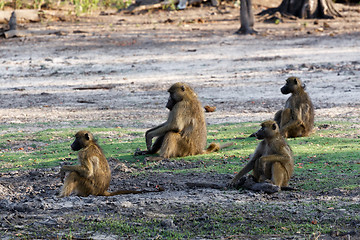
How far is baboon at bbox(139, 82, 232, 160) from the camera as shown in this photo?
396 inches

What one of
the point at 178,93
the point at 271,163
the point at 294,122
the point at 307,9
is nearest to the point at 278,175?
the point at 271,163

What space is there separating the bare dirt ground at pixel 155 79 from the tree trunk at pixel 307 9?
0.91 metres

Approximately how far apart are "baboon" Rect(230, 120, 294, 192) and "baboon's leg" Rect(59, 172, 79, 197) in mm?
1991

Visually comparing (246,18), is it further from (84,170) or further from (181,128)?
(84,170)

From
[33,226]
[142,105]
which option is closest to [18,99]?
[142,105]

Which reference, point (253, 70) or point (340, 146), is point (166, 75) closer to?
point (253, 70)

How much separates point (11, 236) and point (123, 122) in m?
8.89

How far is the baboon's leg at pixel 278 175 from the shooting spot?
7.70m

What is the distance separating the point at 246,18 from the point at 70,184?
68.0 feet

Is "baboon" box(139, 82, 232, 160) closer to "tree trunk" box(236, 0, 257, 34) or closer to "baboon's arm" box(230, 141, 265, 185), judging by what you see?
"baboon's arm" box(230, 141, 265, 185)

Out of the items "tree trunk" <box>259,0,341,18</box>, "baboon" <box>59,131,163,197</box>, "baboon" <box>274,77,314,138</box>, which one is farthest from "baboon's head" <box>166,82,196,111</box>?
"tree trunk" <box>259,0,341,18</box>

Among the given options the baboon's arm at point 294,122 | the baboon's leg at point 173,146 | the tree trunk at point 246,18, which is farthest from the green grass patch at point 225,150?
the tree trunk at point 246,18

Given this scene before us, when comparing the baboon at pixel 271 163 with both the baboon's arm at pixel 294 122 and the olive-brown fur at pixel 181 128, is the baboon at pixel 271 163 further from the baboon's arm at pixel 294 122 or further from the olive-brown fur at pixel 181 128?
the baboon's arm at pixel 294 122

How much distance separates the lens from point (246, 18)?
2708 centimetres
